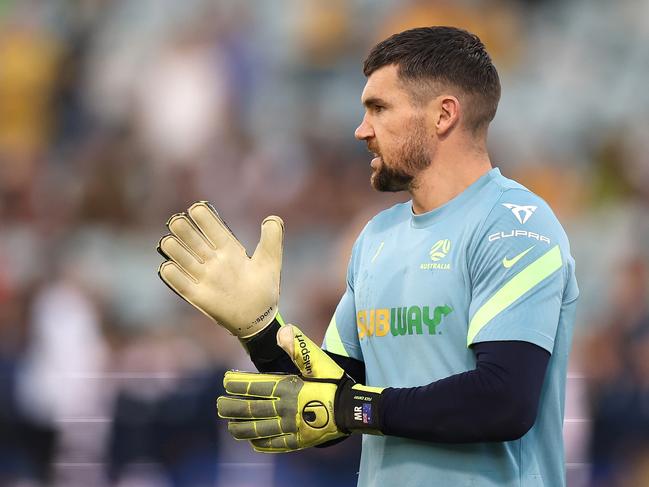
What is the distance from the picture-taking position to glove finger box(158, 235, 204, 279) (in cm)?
300

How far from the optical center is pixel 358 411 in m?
2.65

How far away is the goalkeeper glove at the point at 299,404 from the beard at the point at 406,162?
48cm

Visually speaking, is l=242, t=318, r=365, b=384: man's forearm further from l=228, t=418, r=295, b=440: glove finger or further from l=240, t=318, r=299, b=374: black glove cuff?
l=228, t=418, r=295, b=440: glove finger

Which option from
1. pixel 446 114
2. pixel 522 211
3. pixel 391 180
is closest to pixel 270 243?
pixel 391 180

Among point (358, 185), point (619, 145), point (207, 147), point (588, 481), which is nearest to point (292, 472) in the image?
point (588, 481)

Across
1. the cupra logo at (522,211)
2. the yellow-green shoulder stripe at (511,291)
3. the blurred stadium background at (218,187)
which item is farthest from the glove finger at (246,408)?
the blurred stadium background at (218,187)

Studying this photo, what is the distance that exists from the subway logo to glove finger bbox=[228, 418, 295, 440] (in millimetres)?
355

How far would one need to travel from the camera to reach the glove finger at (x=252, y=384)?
110 inches

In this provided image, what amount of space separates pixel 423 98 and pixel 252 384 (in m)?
0.86

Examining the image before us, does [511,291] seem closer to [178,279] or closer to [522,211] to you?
[522,211]

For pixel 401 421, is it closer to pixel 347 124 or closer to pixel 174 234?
pixel 174 234

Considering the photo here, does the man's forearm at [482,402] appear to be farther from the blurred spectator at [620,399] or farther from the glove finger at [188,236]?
the blurred spectator at [620,399]

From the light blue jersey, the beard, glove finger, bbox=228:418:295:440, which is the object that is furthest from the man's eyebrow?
glove finger, bbox=228:418:295:440

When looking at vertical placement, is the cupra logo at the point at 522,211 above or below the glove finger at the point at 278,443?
above
